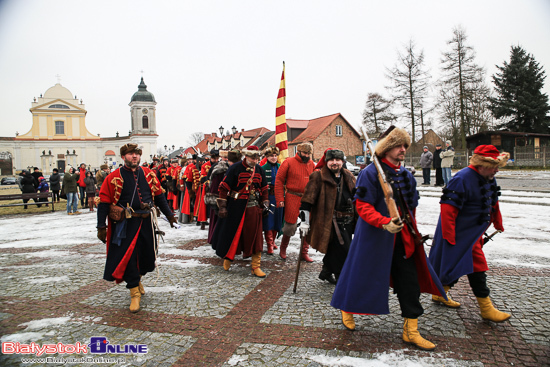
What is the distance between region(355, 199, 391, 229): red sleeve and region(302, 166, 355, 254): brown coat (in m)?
1.24

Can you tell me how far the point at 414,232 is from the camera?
3236mm

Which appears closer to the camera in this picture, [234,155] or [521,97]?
[234,155]

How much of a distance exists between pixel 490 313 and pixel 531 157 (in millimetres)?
27120

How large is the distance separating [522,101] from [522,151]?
13246 millimetres

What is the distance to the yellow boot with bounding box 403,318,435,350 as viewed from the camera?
10.2 feet

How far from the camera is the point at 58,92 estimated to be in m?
77.1

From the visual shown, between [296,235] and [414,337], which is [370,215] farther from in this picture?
[296,235]

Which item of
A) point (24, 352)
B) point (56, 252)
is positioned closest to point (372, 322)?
point (24, 352)

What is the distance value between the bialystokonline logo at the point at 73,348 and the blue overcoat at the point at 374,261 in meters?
2.04

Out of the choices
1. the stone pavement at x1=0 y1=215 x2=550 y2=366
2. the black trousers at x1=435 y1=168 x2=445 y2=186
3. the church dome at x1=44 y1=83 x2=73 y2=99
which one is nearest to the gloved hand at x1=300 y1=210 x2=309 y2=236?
the stone pavement at x1=0 y1=215 x2=550 y2=366

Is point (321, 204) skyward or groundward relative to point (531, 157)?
groundward

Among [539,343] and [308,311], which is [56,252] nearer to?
[308,311]

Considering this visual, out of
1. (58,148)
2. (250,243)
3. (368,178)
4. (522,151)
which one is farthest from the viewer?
(58,148)

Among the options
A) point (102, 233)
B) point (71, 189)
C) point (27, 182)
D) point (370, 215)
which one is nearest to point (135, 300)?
point (102, 233)
